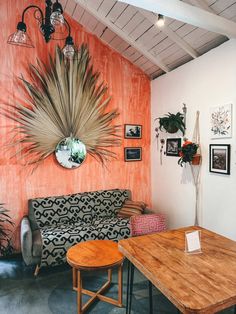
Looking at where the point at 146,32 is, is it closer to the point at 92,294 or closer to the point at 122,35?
the point at 122,35

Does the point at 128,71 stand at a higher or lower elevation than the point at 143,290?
higher

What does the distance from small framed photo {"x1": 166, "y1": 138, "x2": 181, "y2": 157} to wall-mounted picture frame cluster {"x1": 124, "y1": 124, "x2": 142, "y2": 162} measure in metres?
0.56

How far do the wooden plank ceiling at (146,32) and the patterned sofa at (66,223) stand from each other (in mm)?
2062

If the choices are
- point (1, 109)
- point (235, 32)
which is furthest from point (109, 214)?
point (235, 32)

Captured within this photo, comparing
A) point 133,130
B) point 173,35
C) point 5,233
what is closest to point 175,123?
point 133,130

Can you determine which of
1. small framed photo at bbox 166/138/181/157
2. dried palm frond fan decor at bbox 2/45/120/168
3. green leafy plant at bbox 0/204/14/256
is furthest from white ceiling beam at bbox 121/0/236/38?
green leafy plant at bbox 0/204/14/256

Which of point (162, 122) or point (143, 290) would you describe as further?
point (162, 122)

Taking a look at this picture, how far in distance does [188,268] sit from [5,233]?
260 cm

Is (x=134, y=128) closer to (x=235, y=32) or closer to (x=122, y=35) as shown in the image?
(x=122, y=35)

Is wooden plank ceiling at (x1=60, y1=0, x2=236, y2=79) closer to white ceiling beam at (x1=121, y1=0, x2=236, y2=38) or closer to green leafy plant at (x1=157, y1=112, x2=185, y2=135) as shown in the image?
white ceiling beam at (x1=121, y1=0, x2=236, y2=38)

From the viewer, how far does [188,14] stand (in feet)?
6.79

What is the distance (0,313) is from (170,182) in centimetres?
254

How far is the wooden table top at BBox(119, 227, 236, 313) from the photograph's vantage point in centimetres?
110

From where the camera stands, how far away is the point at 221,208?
2.68 meters
